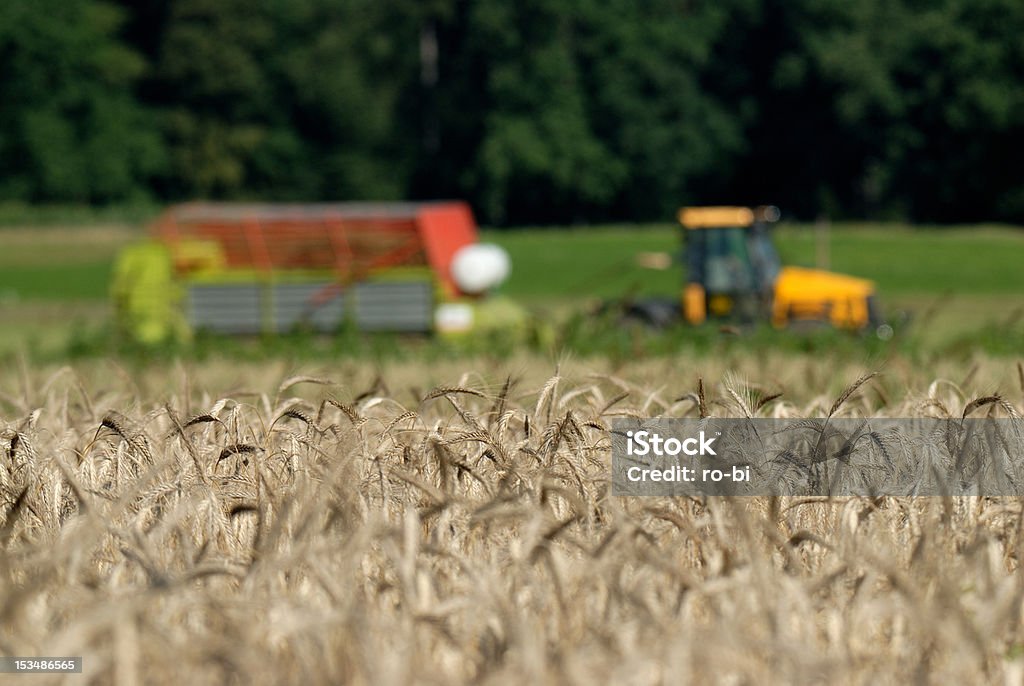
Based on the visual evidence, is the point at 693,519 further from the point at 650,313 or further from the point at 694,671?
the point at 650,313

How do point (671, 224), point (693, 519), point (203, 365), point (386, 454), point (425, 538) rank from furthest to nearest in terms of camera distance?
point (671, 224), point (203, 365), point (386, 454), point (425, 538), point (693, 519)

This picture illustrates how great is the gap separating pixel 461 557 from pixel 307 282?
16.7 meters

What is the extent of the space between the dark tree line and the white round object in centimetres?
5558

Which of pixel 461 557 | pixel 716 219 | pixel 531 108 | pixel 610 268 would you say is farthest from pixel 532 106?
pixel 461 557

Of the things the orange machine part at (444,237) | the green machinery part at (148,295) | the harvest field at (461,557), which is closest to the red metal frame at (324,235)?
the orange machine part at (444,237)

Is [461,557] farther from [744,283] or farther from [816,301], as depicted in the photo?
[816,301]

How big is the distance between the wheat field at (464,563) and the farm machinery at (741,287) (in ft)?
44.0

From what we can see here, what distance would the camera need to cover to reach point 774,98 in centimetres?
8288

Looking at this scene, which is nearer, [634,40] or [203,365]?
[203,365]

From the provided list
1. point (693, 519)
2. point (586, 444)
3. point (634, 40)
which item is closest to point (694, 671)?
point (693, 519)

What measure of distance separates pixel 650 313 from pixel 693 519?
1504cm

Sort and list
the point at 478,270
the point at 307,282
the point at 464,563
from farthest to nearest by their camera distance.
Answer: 1. the point at 307,282
2. the point at 478,270
3. the point at 464,563

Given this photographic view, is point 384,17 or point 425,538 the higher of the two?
point 384,17

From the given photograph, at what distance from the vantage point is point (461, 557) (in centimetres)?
363
